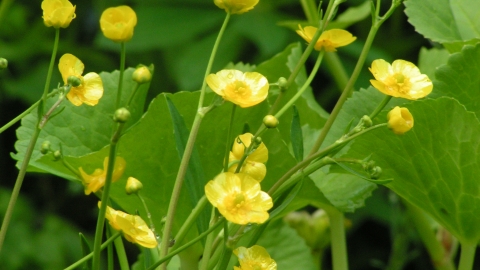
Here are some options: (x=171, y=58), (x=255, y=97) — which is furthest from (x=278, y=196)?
(x=171, y=58)

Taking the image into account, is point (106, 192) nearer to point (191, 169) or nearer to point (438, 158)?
point (191, 169)

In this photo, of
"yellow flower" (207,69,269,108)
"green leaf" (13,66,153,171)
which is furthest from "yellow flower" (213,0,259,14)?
"green leaf" (13,66,153,171)

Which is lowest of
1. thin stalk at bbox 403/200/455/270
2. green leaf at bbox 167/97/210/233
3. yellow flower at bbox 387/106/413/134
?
thin stalk at bbox 403/200/455/270

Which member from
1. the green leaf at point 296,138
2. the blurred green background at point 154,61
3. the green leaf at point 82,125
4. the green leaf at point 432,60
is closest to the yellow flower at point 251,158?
the green leaf at point 296,138

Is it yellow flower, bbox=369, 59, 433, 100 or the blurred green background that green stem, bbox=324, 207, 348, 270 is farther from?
the blurred green background

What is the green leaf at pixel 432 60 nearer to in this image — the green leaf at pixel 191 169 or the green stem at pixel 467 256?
the green stem at pixel 467 256

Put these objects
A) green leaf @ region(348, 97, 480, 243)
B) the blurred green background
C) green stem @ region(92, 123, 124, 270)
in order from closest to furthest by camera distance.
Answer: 1. green stem @ region(92, 123, 124, 270)
2. green leaf @ region(348, 97, 480, 243)
3. the blurred green background
